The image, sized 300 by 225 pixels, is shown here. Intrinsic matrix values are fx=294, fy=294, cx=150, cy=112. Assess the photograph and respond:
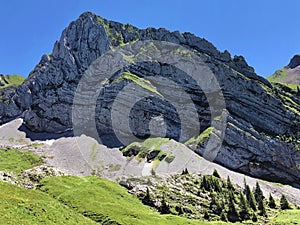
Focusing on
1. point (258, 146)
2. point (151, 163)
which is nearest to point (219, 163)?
point (258, 146)

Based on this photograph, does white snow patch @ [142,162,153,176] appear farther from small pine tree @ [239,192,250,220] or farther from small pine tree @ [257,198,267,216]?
small pine tree @ [239,192,250,220]

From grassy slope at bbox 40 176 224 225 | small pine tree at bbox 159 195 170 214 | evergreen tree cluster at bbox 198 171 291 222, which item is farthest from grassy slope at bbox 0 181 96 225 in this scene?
evergreen tree cluster at bbox 198 171 291 222

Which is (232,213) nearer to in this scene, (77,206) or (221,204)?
(221,204)

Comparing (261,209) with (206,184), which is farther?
(206,184)

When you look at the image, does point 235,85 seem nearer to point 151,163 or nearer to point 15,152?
point 151,163

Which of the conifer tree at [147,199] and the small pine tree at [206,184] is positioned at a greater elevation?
the small pine tree at [206,184]

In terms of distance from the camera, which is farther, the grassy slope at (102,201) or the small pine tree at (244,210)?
the small pine tree at (244,210)

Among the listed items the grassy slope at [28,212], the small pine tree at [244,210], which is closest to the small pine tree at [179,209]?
the small pine tree at [244,210]

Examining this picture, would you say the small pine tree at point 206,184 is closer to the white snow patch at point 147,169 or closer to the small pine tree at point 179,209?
the small pine tree at point 179,209

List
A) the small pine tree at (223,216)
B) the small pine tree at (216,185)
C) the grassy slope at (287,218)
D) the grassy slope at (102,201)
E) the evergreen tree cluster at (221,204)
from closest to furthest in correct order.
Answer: the grassy slope at (102,201)
the grassy slope at (287,218)
the evergreen tree cluster at (221,204)
the small pine tree at (223,216)
the small pine tree at (216,185)

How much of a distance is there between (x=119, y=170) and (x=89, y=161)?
21319 millimetres

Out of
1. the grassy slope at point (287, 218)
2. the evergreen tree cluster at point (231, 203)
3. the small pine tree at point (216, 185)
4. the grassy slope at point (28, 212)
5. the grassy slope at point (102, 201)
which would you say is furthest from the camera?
→ the small pine tree at point (216, 185)

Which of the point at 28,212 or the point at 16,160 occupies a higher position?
the point at 16,160

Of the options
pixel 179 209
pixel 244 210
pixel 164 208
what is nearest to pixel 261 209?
pixel 244 210
